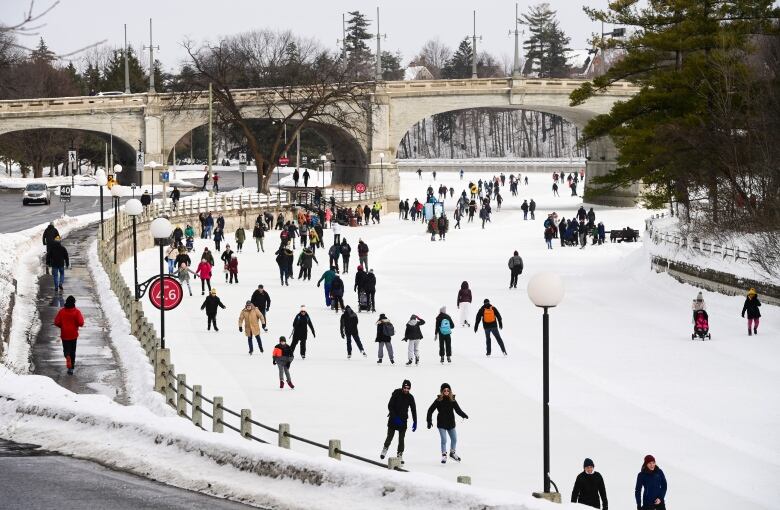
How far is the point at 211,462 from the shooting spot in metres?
13.1

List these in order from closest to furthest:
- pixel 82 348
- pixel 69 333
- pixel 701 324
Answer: pixel 69 333, pixel 82 348, pixel 701 324

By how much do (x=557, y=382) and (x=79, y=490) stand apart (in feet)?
41.8

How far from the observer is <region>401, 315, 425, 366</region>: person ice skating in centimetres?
2442

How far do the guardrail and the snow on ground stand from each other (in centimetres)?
114

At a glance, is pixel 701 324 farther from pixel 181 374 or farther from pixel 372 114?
pixel 372 114

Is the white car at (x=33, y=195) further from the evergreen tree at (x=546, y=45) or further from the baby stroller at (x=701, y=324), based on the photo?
the evergreen tree at (x=546, y=45)

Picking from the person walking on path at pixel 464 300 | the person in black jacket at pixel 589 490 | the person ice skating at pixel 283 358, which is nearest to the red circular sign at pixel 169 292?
the person ice skating at pixel 283 358

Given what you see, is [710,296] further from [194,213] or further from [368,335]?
[194,213]

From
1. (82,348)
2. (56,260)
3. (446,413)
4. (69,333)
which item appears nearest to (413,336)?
(82,348)

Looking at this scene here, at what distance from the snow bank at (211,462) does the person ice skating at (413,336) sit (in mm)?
9469

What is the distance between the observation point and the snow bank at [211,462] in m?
11.7

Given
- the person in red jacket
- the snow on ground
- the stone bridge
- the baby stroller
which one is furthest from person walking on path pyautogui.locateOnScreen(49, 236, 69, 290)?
the stone bridge

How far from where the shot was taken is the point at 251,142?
233 ft

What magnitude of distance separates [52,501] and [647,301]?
2694cm
